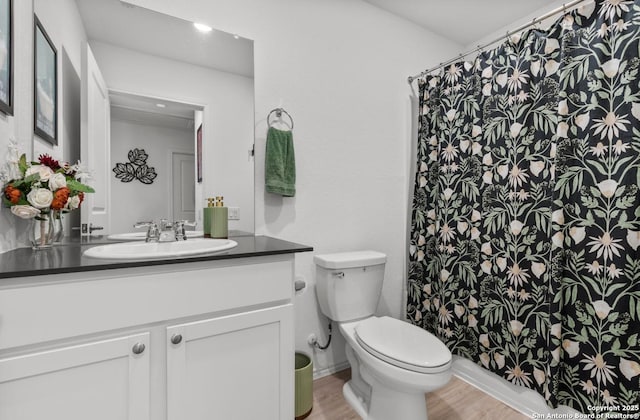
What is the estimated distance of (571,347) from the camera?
4.78 feet

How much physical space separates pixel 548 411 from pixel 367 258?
116 cm

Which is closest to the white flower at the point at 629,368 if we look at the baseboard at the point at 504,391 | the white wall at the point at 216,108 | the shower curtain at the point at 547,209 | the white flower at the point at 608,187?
the shower curtain at the point at 547,209

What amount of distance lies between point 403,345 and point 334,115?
4.46 ft

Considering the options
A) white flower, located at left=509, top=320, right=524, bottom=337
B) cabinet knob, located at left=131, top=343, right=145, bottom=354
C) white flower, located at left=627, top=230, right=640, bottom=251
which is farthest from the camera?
white flower, located at left=509, top=320, right=524, bottom=337

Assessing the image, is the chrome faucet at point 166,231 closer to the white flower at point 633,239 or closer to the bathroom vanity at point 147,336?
the bathroom vanity at point 147,336

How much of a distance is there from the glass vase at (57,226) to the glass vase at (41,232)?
23 mm

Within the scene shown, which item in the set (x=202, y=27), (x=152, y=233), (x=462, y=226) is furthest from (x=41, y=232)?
(x=462, y=226)

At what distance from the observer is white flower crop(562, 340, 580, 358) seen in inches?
56.8

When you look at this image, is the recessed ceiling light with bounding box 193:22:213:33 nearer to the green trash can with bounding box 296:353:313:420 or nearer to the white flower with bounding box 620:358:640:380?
the green trash can with bounding box 296:353:313:420

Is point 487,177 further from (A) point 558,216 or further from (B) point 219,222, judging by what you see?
(B) point 219,222

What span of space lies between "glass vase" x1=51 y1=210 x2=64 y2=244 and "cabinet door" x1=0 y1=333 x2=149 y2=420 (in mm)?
559

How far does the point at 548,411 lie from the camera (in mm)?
1545

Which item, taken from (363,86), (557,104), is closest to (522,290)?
(557,104)

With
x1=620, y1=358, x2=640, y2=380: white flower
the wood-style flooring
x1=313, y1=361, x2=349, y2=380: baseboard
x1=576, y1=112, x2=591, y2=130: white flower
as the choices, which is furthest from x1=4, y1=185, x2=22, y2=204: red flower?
x1=620, y1=358, x2=640, y2=380: white flower
